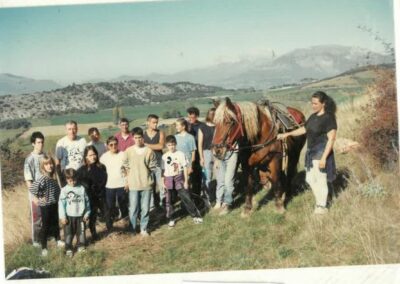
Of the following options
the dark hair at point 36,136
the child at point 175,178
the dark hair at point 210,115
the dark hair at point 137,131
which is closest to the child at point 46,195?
the dark hair at point 36,136

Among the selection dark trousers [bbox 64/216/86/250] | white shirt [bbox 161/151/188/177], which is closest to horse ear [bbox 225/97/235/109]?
white shirt [bbox 161/151/188/177]

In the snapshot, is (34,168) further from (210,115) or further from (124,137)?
(210,115)

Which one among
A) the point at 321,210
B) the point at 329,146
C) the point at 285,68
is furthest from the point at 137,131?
the point at 321,210

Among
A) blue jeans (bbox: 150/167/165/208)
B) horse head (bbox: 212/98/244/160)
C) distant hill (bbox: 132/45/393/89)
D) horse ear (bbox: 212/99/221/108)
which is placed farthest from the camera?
distant hill (bbox: 132/45/393/89)

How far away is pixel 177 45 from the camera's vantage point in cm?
636

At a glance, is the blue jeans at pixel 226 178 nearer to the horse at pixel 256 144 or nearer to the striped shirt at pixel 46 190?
the horse at pixel 256 144

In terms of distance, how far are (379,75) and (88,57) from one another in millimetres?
3296

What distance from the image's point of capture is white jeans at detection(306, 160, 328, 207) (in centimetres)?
614

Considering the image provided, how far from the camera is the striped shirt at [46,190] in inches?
240

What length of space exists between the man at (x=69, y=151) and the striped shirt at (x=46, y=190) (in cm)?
10

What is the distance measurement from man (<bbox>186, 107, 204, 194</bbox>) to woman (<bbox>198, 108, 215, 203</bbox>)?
45 millimetres

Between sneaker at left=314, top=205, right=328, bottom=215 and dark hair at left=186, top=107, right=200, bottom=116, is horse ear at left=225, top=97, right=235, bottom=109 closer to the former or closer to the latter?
dark hair at left=186, top=107, right=200, bottom=116

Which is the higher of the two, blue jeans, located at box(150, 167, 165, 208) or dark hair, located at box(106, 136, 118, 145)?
dark hair, located at box(106, 136, 118, 145)

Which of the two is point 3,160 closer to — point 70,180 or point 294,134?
point 70,180
